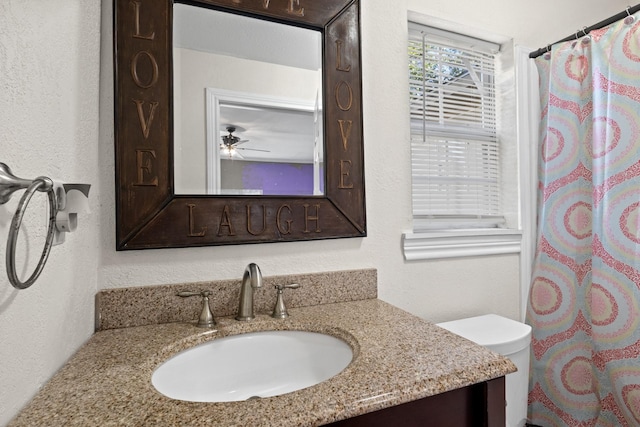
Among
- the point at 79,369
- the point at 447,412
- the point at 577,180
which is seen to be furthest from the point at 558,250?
the point at 79,369

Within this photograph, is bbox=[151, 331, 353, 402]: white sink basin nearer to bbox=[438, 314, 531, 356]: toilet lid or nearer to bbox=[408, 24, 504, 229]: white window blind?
bbox=[438, 314, 531, 356]: toilet lid

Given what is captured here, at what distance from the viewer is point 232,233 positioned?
107 centimetres

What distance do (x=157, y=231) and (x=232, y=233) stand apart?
0.21m

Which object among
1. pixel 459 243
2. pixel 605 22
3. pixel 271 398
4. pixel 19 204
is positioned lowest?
pixel 271 398

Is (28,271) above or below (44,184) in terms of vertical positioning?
below

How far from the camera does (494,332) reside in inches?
50.1

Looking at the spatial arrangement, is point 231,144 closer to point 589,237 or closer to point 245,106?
point 245,106

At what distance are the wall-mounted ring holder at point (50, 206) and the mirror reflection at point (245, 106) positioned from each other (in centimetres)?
39

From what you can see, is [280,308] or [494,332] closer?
[280,308]

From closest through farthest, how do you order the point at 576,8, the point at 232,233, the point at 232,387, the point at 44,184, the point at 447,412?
the point at 44,184 < the point at 447,412 < the point at 232,387 < the point at 232,233 < the point at 576,8

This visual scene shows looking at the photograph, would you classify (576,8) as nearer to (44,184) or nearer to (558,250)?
(558,250)

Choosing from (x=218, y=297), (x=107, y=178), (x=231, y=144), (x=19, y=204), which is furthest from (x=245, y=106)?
(x=19, y=204)

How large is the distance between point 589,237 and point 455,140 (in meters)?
0.67

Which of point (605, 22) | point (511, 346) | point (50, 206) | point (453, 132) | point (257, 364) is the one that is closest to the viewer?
point (50, 206)
